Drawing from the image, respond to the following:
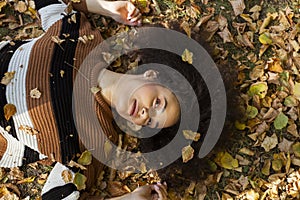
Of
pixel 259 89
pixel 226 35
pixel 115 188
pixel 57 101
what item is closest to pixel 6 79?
pixel 57 101

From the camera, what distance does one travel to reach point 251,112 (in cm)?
244

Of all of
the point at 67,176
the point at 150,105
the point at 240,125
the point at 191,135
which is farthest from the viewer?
the point at 240,125

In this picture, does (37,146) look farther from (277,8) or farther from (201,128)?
(277,8)

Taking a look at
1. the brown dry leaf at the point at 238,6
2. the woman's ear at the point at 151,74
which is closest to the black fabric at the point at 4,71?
the woman's ear at the point at 151,74

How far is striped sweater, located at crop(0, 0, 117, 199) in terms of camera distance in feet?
7.29

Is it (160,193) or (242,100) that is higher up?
(242,100)

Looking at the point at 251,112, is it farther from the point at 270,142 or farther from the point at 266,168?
the point at 266,168

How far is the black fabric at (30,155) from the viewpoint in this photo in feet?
7.79

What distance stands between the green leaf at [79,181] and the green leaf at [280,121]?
105 cm

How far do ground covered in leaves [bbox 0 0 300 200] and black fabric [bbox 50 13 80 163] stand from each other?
0.30m

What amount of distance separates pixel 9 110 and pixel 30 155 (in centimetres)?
30

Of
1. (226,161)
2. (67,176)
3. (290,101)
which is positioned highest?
(290,101)

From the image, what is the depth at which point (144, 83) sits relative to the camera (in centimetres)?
217

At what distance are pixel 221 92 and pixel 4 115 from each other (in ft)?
3.48
